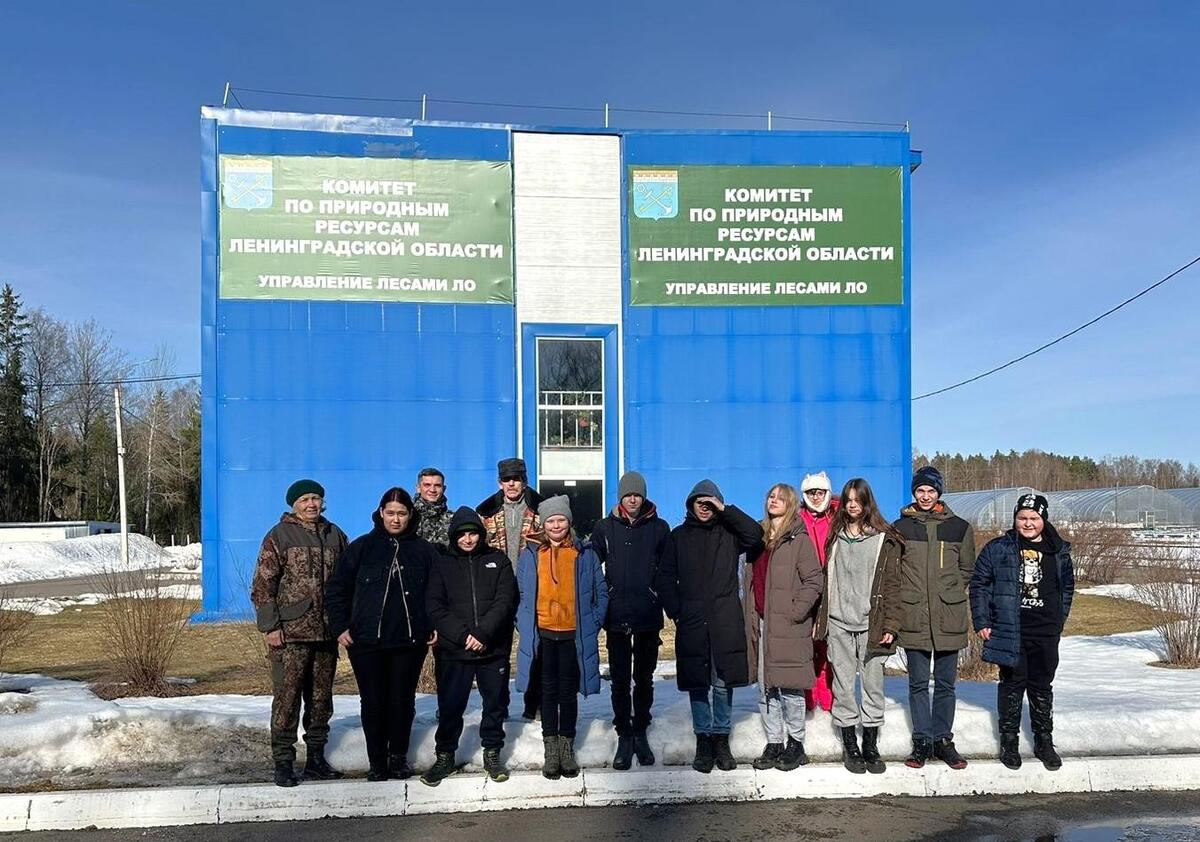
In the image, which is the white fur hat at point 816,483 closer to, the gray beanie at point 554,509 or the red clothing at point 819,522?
the red clothing at point 819,522

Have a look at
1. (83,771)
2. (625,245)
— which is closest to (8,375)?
(625,245)

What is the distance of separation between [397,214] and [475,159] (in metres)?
2.13

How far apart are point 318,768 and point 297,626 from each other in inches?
37.8

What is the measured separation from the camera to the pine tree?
55.8m

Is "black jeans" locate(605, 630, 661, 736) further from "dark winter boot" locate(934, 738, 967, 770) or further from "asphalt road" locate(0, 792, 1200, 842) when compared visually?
"dark winter boot" locate(934, 738, 967, 770)

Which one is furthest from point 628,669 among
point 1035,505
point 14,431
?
point 14,431

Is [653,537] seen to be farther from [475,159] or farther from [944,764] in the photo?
[475,159]

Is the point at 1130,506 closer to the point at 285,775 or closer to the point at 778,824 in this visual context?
the point at 778,824

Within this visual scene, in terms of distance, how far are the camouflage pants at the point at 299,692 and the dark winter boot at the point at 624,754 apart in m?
1.91

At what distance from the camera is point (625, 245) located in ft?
66.6

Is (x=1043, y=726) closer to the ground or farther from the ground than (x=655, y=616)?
closer to the ground

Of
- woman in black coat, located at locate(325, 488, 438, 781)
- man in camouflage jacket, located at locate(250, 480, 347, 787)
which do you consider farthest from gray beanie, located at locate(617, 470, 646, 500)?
man in camouflage jacket, located at locate(250, 480, 347, 787)

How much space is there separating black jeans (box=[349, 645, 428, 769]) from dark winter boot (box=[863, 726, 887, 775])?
2.98m

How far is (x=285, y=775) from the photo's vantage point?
5605 millimetres
